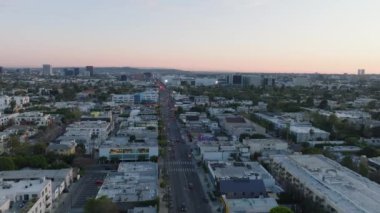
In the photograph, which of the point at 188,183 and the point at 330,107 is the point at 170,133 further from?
the point at 330,107

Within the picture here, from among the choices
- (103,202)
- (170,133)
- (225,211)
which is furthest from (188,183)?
(170,133)

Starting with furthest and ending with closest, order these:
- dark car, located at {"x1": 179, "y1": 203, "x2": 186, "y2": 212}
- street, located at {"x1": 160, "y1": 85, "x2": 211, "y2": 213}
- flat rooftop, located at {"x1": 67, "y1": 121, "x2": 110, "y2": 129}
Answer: flat rooftop, located at {"x1": 67, "y1": 121, "x2": 110, "y2": 129} < street, located at {"x1": 160, "y1": 85, "x2": 211, "y2": 213} < dark car, located at {"x1": 179, "y1": 203, "x2": 186, "y2": 212}

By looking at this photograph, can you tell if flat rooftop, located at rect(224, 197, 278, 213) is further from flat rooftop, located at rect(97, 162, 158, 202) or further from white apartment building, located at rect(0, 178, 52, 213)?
white apartment building, located at rect(0, 178, 52, 213)

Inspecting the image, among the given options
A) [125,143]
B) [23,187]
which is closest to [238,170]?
[125,143]

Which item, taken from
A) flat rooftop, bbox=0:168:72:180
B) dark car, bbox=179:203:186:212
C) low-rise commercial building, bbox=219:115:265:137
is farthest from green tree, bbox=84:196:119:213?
low-rise commercial building, bbox=219:115:265:137

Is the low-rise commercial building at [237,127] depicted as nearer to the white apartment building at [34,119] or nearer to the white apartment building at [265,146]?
the white apartment building at [265,146]

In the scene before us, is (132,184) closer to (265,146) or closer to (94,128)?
(265,146)

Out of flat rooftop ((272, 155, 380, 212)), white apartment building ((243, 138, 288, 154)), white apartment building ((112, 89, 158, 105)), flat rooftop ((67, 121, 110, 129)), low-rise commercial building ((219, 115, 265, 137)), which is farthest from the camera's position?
white apartment building ((112, 89, 158, 105))
